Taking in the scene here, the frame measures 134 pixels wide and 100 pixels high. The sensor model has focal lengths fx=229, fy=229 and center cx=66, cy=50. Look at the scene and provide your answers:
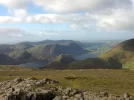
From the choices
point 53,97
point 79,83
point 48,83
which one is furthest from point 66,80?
point 53,97

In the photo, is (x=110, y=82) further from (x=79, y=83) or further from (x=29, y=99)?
(x=29, y=99)

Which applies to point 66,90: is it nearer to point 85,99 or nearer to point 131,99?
point 85,99

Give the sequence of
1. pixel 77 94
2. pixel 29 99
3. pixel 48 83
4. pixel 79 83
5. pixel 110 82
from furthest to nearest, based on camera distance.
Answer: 1. pixel 110 82
2. pixel 79 83
3. pixel 48 83
4. pixel 77 94
5. pixel 29 99

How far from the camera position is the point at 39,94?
4425cm

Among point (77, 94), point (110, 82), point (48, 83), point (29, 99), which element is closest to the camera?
point (29, 99)

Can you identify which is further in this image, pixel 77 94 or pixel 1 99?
pixel 77 94

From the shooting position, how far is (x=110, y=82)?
75.9m

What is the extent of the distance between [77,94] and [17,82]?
20.7m

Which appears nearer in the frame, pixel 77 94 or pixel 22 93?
pixel 22 93

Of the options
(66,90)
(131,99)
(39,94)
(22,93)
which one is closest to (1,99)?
(22,93)

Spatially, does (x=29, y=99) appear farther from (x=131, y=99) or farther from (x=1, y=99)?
(x=131, y=99)

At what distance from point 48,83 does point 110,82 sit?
2449cm

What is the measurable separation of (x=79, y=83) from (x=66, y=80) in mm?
5834

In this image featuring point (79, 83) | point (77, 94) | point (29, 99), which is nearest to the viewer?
point (29, 99)
